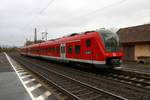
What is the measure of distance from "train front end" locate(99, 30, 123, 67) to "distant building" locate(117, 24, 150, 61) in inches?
457

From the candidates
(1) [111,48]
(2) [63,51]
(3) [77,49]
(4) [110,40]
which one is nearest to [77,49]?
(3) [77,49]

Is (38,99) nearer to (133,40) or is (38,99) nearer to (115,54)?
(115,54)

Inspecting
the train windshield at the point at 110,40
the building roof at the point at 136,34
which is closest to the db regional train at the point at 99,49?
the train windshield at the point at 110,40

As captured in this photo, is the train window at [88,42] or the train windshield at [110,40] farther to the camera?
the train window at [88,42]

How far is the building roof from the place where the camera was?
1130 inches

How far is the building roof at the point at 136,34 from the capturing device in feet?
94.2

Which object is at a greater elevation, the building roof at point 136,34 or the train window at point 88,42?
the building roof at point 136,34

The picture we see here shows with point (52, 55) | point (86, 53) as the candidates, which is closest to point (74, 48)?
point (86, 53)

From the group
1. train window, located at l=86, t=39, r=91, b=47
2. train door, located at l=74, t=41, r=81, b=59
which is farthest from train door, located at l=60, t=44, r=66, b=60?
train window, located at l=86, t=39, r=91, b=47

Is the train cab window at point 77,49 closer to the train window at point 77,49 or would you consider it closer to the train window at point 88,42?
the train window at point 77,49

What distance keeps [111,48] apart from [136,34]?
1605 centimetres

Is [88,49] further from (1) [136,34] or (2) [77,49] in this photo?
(1) [136,34]

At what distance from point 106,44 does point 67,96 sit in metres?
7.00

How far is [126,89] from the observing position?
1084cm
